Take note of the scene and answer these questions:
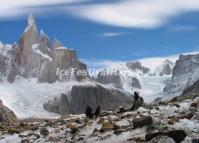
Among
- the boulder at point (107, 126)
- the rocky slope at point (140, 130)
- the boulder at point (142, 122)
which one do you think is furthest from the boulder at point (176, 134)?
the boulder at point (107, 126)

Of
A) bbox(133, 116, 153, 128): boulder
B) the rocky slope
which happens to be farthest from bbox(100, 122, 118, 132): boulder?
bbox(133, 116, 153, 128): boulder

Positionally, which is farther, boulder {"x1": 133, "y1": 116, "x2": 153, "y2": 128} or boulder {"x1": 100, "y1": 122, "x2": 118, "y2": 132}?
boulder {"x1": 100, "y1": 122, "x2": 118, "y2": 132}

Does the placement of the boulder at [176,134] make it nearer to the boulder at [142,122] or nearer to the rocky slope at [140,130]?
the rocky slope at [140,130]

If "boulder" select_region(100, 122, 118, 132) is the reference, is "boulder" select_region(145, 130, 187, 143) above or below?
below

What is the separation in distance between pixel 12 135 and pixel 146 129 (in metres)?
12.4

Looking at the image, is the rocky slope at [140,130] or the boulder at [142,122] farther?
the boulder at [142,122]

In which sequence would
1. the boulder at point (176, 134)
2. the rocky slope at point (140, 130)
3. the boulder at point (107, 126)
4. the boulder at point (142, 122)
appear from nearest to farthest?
the boulder at point (176, 134) → the rocky slope at point (140, 130) → the boulder at point (142, 122) → the boulder at point (107, 126)

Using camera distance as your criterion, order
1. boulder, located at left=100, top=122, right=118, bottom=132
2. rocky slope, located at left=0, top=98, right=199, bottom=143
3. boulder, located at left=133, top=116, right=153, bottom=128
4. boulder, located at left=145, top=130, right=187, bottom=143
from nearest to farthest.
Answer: boulder, located at left=145, top=130, right=187, bottom=143 < rocky slope, located at left=0, top=98, right=199, bottom=143 < boulder, located at left=133, top=116, right=153, bottom=128 < boulder, located at left=100, top=122, right=118, bottom=132

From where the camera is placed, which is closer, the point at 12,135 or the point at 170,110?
the point at 170,110

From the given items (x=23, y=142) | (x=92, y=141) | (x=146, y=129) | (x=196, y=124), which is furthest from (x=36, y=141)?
(x=196, y=124)

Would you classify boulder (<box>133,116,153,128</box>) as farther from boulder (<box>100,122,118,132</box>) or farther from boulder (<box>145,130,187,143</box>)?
boulder (<box>145,130,187,143</box>)

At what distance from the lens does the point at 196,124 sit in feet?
76.8

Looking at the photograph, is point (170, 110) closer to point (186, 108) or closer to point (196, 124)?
point (186, 108)

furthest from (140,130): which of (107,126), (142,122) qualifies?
(107,126)
